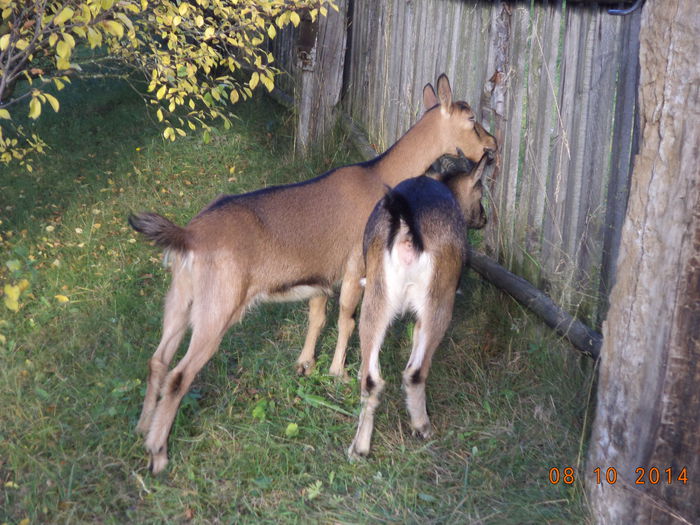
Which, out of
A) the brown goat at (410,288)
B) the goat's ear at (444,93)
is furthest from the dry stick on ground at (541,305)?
the goat's ear at (444,93)

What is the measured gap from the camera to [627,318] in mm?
3057

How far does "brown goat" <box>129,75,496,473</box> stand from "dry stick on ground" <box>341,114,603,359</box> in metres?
0.76

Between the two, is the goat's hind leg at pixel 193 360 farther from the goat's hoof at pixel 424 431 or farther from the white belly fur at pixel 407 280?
the goat's hoof at pixel 424 431

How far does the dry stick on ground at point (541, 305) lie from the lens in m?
4.09

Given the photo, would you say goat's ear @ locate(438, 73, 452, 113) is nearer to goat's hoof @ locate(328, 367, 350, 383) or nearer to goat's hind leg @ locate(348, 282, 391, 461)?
goat's hind leg @ locate(348, 282, 391, 461)

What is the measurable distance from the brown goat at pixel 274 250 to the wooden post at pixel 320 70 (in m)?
2.91

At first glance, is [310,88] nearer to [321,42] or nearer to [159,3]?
[321,42]

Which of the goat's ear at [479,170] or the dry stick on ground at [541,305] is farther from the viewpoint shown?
the goat's ear at [479,170]

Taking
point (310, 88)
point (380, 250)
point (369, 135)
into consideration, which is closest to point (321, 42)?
point (310, 88)

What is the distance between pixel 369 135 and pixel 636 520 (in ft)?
17.5

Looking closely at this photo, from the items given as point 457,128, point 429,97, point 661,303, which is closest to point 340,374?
point 457,128

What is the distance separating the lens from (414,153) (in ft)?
17.4

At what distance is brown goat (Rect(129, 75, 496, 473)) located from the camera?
4152 mm

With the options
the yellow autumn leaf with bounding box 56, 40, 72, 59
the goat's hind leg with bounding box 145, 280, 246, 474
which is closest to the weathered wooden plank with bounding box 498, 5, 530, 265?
the goat's hind leg with bounding box 145, 280, 246, 474
